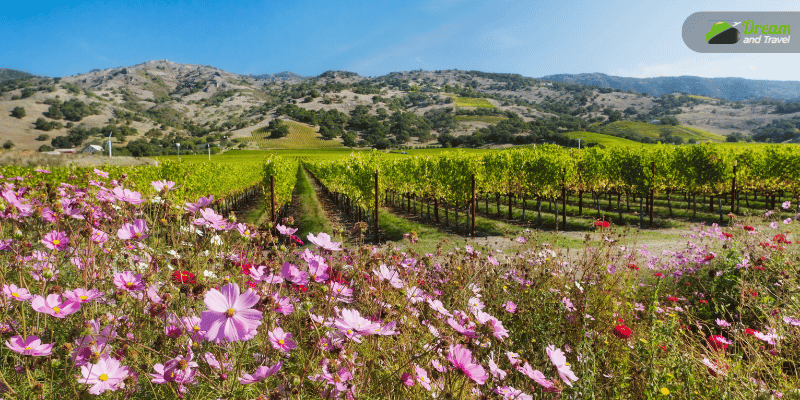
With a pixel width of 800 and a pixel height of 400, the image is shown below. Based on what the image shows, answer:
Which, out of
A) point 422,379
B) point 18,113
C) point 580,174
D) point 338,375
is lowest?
point 580,174

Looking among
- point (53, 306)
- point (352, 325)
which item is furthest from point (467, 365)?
point (53, 306)

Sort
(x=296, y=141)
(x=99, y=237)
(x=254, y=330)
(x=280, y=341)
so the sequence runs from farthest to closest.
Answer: (x=296, y=141)
(x=99, y=237)
(x=280, y=341)
(x=254, y=330)

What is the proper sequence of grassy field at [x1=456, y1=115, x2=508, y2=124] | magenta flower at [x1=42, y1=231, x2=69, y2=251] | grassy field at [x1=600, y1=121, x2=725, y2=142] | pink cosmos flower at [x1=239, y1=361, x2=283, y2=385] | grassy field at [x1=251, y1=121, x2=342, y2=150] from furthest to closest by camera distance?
1. grassy field at [x1=456, y1=115, x2=508, y2=124]
2. grassy field at [x1=251, y1=121, x2=342, y2=150]
3. grassy field at [x1=600, y1=121, x2=725, y2=142]
4. magenta flower at [x1=42, y1=231, x2=69, y2=251]
5. pink cosmos flower at [x1=239, y1=361, x2=283, y2=385]

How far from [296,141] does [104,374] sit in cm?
10189

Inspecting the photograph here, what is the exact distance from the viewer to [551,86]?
614 ft

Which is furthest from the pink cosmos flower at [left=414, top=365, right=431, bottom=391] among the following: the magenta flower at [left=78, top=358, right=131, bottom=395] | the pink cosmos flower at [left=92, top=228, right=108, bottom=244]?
the pink cosmos flower at [left=92, top=228, right=108, bottom=244]

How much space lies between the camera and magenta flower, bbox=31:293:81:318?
1.03 metres

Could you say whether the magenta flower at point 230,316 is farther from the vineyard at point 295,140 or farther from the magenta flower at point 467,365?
the vineyard at point 295,140

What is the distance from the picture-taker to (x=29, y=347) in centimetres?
100

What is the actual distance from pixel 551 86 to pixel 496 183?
7632 inches

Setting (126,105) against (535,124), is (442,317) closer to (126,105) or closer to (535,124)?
(535,124)

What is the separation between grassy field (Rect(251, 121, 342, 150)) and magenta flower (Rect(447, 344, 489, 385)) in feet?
303

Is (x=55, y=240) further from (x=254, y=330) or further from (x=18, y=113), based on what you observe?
(x=18, y=113)

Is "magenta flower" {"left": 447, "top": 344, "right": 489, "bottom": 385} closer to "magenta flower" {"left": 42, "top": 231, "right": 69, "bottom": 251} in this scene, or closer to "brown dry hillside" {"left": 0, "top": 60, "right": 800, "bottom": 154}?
"magenta flower" {"left": 42, "top": 231, "right": 69, "bottom": 251}
